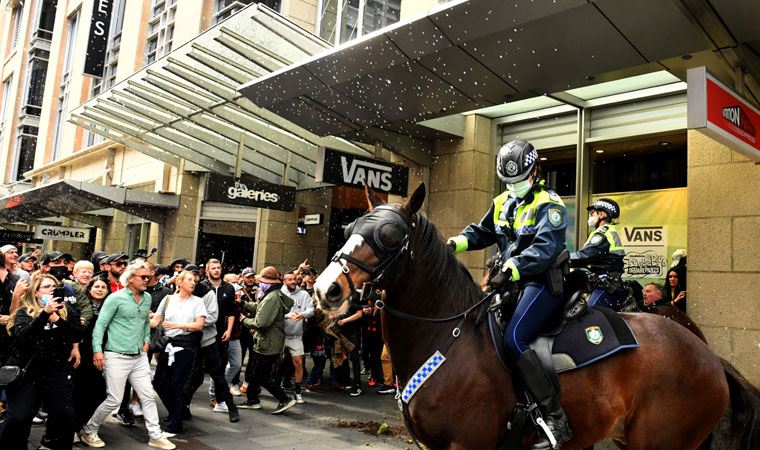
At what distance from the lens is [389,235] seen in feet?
11.3

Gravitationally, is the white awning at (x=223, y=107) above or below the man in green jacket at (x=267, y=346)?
above

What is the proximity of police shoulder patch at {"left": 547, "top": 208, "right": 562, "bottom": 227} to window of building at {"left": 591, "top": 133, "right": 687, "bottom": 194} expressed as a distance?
20.1ft

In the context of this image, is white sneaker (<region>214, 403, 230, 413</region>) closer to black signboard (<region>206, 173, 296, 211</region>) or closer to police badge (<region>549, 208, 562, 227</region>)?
black signboard (<region>206, 173, 296, 211</region>)

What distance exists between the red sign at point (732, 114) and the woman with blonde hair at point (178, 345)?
601cm

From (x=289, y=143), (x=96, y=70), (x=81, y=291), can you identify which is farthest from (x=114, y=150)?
(x=81, y=291)

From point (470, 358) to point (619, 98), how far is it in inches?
289

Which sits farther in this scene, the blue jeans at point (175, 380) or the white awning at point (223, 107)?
the white awning at point (223, 107)

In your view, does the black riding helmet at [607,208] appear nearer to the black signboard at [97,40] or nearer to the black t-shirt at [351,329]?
the black t-shirt at [351,329]

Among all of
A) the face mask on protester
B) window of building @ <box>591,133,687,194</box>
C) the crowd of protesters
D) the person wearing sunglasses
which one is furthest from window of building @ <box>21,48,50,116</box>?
window of building @ <box>591,133,687,194</box>

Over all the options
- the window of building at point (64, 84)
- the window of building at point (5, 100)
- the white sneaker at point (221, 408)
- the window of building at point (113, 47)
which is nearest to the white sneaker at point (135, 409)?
the white sneaker at point (221, 408)

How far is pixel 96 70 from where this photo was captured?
1011 inches

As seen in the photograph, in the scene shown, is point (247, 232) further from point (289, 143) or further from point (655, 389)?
point (655, 389)

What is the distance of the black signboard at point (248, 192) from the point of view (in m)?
12.7

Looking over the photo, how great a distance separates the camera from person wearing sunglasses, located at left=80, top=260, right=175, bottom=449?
6434mm
